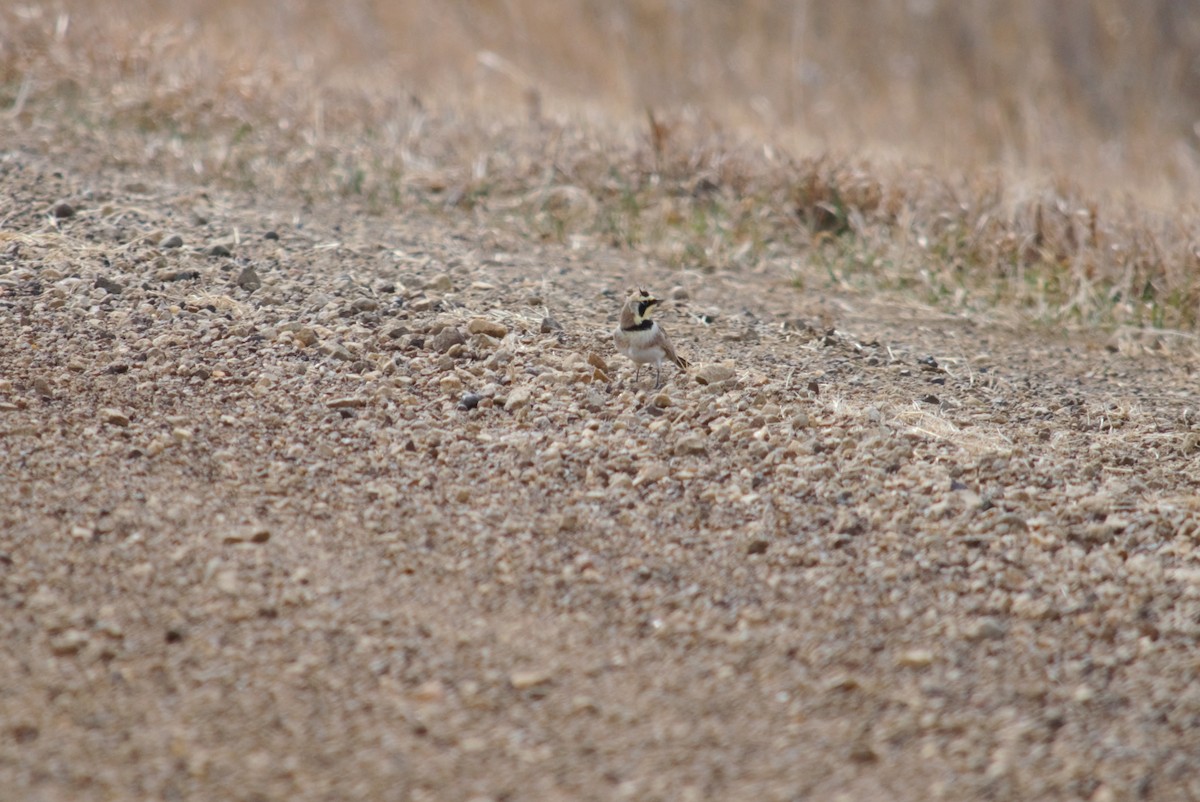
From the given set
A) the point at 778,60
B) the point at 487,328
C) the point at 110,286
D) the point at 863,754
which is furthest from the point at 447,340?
the point at 778,60

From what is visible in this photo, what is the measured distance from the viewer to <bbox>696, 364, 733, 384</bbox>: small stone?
12.0ft

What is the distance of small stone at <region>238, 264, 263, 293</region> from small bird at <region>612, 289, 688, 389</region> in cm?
131

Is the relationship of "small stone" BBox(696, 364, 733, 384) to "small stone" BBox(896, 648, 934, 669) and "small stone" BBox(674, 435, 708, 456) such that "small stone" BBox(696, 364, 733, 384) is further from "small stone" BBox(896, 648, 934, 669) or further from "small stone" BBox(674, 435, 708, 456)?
"small stone" BBox(896, 648, 934, 669)

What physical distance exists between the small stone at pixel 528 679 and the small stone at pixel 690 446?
971mm

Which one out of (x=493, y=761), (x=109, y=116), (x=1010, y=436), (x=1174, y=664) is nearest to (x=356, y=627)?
(x=493, y=761)

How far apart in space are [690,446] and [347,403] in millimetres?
987

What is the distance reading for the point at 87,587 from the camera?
104 inches

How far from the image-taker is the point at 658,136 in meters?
6.05

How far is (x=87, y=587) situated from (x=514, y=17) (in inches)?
317

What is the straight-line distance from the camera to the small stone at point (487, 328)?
3822 mm

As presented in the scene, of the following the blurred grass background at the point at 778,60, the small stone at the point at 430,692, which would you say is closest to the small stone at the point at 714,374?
the small stone at the point at 430,692

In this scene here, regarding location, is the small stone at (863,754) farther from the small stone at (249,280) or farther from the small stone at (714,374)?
the small stone at (249,280)

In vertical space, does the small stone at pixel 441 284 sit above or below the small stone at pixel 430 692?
above

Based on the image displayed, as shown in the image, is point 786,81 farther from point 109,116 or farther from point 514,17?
point 109,116
